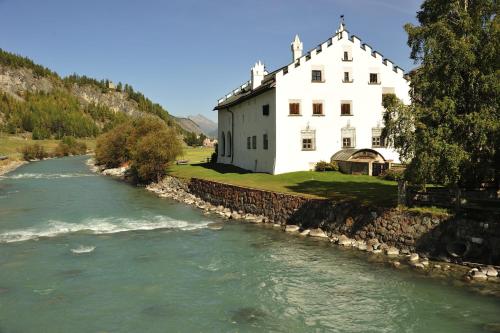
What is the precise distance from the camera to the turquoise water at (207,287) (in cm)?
1374

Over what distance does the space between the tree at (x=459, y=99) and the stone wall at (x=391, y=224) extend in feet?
7.14

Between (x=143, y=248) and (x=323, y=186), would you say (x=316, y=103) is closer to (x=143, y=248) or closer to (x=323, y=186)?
(x=323, y=186)

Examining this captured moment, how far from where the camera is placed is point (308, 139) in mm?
41688

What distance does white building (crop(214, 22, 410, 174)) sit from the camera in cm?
4091

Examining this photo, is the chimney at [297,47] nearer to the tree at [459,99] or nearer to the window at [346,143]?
the window at [346,143]

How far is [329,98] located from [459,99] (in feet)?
70.8

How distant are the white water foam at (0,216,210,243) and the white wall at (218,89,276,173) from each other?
14541mm

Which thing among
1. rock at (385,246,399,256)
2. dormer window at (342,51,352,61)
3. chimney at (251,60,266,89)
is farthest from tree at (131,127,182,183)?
rock at (385,246,399,256)

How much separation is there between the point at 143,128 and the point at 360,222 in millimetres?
45162

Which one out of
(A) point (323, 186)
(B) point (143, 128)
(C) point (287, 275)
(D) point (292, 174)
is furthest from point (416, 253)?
(B) point (143, 128)

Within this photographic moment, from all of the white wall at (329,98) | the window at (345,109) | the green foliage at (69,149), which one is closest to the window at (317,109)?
the white wall at (329,98)

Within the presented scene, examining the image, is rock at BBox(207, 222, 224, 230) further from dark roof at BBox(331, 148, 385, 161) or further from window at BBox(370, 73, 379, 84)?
window at BBox(370, 73, 379, 84)

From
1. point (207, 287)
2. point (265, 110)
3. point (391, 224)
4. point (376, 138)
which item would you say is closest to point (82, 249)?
point (207, 287)

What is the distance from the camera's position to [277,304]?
15250mm
